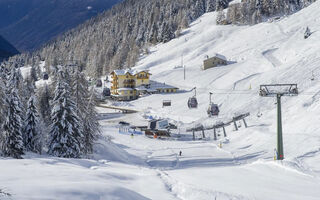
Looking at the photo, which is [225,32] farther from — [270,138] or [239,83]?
[270,138]

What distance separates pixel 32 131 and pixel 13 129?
2.30m

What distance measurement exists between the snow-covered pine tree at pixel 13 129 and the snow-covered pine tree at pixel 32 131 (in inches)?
44.1

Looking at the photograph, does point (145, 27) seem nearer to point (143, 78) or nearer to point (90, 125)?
point (143, 78)

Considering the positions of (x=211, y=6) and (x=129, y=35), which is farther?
(x=129, y=35)

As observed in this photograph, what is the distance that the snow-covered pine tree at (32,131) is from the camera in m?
27.9

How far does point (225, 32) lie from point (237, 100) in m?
66.9

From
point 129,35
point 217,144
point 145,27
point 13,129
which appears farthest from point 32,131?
point 129,35

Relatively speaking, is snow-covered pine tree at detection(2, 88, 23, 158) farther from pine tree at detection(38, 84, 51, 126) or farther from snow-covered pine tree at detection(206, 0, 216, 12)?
snow-covered pine tree at detection(206, 0, 216, 12)

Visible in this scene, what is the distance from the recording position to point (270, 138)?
1281 inches

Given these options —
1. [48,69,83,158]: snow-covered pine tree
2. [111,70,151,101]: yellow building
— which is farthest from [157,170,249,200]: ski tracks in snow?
[111,70,151,101]: yellow building

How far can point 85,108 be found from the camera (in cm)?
3059

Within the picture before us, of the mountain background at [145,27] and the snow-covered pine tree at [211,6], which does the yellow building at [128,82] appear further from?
the snow-covered pine tree at [211,6]

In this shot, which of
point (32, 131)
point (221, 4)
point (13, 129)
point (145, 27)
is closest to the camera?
point (13, 129)

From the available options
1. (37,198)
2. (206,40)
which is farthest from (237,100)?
(206,40)
